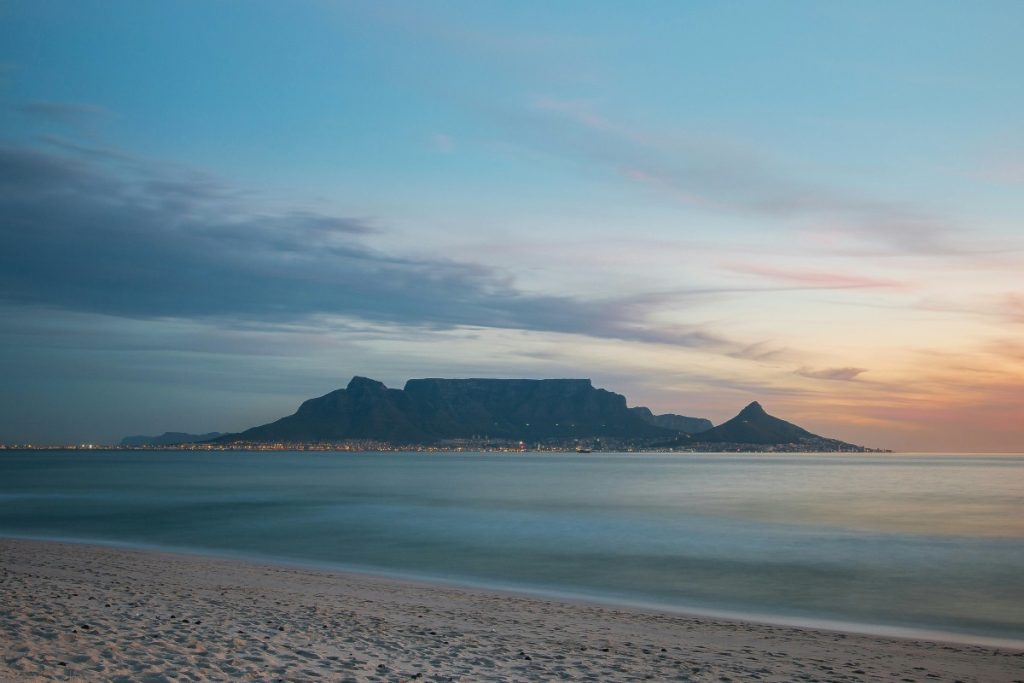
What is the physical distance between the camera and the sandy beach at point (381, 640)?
9.46 m

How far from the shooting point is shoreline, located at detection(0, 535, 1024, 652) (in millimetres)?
17734

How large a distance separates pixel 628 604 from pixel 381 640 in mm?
10689

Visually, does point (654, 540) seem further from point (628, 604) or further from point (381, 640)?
point (381, 640)

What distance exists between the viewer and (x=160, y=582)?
1852 centimetres

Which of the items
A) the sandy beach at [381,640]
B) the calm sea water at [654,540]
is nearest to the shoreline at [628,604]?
the calm sea water at [654,540]

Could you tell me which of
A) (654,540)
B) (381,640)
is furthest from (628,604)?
(654,540)

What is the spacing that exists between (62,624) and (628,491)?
2818 inches

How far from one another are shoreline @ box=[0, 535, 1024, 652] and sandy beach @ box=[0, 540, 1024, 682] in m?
1.10

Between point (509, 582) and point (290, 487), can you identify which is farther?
point (290, 487)

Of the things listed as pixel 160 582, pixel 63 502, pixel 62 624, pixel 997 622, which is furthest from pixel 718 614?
pixel 63 502

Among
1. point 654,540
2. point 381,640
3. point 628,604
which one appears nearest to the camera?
point 381,640

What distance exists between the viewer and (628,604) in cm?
2106

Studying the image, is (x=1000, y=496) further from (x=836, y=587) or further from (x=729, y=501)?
(x=836, y=587)

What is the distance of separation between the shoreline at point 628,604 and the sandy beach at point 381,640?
43.3 inches
